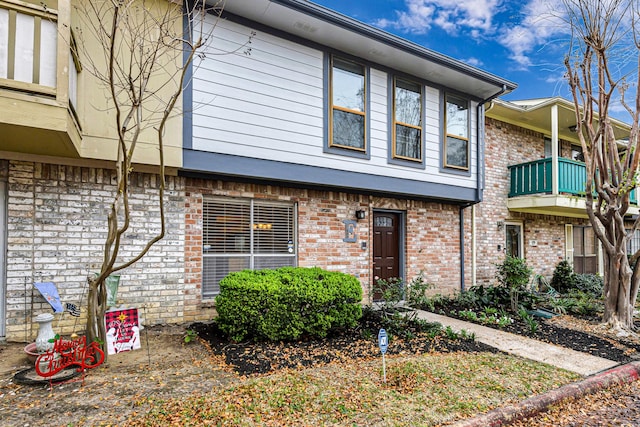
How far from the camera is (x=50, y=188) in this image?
5.10 m

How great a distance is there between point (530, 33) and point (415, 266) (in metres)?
5.24

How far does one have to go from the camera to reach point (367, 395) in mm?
3578

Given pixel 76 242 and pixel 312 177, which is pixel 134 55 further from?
pixel 312 177

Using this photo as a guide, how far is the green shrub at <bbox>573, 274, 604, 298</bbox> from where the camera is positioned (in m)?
10.3

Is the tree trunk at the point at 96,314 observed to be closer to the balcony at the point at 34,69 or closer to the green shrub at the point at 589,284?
the balcony at the point at 34,69

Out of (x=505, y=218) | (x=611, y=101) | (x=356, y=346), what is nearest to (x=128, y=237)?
(x=356, y=346)

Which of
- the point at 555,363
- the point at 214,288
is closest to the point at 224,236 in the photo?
the point at 214,288

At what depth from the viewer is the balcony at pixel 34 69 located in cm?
376

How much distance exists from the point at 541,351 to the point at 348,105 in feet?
17.7

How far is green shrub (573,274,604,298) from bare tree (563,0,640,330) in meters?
3.80

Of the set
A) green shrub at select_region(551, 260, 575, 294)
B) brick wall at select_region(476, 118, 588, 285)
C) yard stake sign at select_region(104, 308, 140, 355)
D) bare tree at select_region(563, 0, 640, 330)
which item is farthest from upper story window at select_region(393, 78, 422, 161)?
green shrub at select_region(551, 260, 575, 294)

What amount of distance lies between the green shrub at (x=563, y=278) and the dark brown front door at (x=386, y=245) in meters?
6.11

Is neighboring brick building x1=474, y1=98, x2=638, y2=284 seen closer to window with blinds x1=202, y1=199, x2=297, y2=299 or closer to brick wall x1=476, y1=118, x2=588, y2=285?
brick wall x1=476, y1=118, x2=588, y2=285

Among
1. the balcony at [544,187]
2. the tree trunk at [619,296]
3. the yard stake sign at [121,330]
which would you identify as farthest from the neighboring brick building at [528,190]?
the yard stake sign at [121,330]
